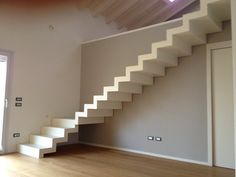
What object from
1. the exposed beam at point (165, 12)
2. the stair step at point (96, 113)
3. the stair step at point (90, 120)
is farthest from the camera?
the exposed beam at point (165, 12)

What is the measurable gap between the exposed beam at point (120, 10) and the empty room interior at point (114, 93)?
37mm

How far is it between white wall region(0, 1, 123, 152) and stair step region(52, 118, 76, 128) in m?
0.23

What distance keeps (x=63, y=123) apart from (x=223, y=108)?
140 inches

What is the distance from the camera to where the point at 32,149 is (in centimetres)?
488

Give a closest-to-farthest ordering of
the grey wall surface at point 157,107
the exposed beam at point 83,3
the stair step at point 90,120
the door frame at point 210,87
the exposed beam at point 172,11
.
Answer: the door frame at point 210,87
the grey wall surface at point 157,107
the stair step at point 90,120
the exposed beam at point 83,3
the exposed beam at point 172,11

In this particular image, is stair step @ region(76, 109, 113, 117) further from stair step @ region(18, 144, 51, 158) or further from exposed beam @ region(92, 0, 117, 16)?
exposed beam @ region(92, 0, 117, 16)

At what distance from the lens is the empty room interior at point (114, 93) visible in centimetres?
418

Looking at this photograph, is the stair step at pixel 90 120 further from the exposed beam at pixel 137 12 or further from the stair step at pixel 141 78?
the exposed beam at pixel 137 12

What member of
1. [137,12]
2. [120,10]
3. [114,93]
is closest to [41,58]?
[114,93]

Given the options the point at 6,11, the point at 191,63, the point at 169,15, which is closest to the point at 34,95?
the point at 6,11

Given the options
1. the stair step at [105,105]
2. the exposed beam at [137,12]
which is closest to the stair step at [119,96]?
the stair step at [105,105]

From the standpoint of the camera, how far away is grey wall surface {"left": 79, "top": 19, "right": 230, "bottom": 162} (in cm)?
457

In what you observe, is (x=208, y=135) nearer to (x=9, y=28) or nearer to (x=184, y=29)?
(x=184, y=29)

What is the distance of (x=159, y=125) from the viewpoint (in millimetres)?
5074
